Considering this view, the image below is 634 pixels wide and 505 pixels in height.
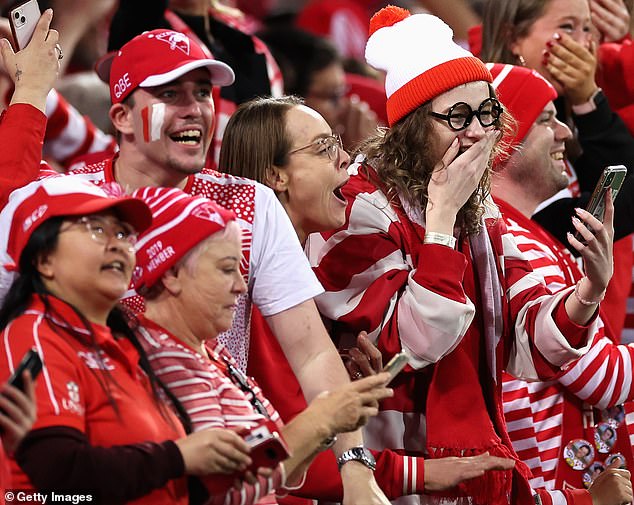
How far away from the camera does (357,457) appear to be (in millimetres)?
3486

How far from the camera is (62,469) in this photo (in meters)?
2.55

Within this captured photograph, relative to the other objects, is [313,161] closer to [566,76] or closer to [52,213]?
[52,213]

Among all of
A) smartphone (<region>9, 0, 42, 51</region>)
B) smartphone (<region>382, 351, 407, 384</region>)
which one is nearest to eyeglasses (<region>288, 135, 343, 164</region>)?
smartphone (<region>9, 0, 42, 51</region>)

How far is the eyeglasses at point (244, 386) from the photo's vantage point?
10.3ft

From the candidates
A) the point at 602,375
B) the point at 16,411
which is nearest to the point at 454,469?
the point at 602,375

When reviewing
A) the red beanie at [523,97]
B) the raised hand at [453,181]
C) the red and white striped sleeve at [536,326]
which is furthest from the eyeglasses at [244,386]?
the red beanie at [523,97]

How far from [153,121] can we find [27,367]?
3.79 ft

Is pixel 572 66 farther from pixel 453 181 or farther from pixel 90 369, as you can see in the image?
pixel 90 369

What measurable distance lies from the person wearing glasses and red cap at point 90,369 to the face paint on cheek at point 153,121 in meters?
0.61

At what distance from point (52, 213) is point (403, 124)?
154cm

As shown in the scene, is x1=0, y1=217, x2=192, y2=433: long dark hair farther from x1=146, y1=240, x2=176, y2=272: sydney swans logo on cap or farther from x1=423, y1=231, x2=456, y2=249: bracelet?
x1=423, y1=231, x2=456, y2=249: bracelet

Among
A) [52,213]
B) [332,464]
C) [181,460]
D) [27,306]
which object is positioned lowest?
[332,464]

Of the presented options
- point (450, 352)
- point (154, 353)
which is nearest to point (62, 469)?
point (154, 353)

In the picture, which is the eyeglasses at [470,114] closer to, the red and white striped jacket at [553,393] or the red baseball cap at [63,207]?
the red and white striped jacket at [553,393]
